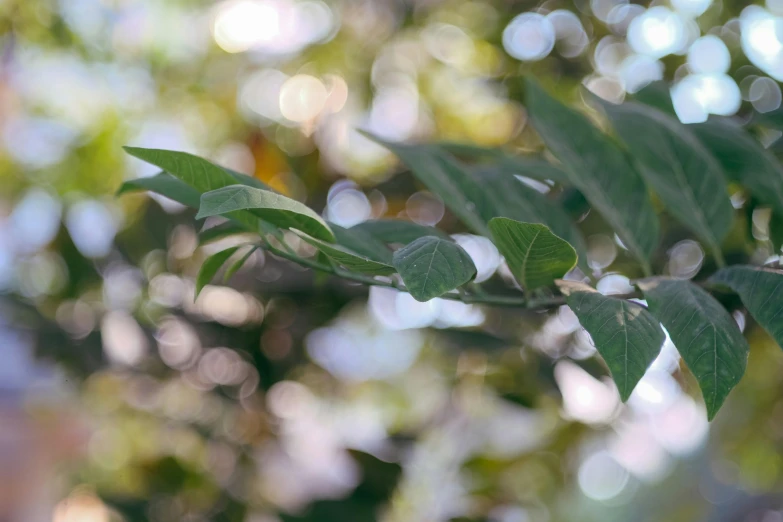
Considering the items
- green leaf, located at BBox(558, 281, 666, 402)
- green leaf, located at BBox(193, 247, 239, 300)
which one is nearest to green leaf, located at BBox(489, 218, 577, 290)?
green leaf, located at BBox(558, 281, 666, 402)

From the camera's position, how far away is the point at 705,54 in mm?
904

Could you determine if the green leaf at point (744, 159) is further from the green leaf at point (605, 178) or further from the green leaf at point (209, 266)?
the green leaf at point (209, 266)

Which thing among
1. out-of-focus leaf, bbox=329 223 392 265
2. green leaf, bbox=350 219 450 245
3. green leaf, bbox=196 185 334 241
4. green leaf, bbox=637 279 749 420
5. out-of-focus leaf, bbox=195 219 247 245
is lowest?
out-of-focus leaf, bbox=195 219 247 245

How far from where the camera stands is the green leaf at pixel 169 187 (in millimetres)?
368

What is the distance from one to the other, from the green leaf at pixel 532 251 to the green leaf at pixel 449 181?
0.23 feet

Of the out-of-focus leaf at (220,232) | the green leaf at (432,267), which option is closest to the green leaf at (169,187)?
the out-of-focus leaf at (220,232)

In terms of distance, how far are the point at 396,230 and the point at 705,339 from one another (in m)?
0.18

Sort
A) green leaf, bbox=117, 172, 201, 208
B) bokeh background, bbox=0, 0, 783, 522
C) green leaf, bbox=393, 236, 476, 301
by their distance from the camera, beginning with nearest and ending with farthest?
green leaf, bbox=393, 236, 476, 301 < green leaf, bbox=117, 172, 201, 208 < bokeh background, bbox=0, 0, 783, 522

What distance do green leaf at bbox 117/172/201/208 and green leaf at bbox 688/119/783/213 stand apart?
310mm

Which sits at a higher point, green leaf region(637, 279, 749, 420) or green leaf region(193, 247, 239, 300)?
green leaf region(637, 279, 749, 420)

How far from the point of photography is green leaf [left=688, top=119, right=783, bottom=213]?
0.42 meters

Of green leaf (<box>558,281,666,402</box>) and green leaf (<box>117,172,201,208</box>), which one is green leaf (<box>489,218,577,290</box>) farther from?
green leaf (<box>117,172,201,208</box>)

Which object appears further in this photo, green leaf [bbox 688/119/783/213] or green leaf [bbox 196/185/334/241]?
green leaf [bbox 688/119/783/213]

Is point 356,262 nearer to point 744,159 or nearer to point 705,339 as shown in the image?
point 705,339
